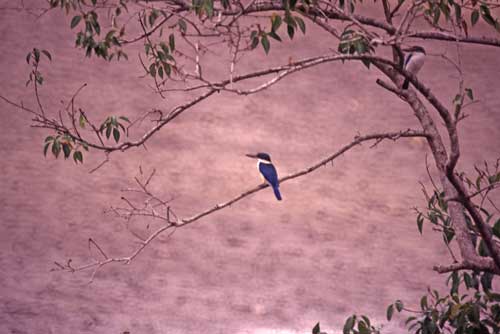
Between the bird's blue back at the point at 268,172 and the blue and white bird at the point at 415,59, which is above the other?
the blue and white bird at the point at 415,59

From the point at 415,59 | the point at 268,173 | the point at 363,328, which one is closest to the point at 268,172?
the point at 268,173

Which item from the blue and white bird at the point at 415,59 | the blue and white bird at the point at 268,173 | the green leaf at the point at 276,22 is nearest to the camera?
the green leaf at the point at 276,22

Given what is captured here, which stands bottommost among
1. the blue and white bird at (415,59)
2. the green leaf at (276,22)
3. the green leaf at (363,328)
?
the green leaf at (363,328)

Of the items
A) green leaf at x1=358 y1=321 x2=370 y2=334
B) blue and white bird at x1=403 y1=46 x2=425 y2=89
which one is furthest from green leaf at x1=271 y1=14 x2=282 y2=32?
blue and white bird at x1=403 y1=46 x2=425 y2=89

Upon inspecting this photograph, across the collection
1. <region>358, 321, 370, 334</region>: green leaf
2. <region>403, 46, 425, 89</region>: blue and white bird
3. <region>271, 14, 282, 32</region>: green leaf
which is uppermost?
<region>403, 46, 425, 89</region>: blue and white bird

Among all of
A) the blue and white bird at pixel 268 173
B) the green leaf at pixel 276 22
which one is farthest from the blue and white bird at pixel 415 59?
the green leaf at pixel 276 22

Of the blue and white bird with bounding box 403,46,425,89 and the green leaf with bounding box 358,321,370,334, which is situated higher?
the blue and white bird with bounding box 403,46,425,89

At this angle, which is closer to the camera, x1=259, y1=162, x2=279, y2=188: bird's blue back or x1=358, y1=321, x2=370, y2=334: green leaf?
x1=358, y1=321, x2=370, y2=334: green leaf

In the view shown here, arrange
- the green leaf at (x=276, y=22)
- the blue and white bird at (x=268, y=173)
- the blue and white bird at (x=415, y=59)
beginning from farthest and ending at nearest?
the blue and white bird at (x=268, y=173) < the blue and white bird at (x=415, y=59) < the green leaf at (x=276, y=22)

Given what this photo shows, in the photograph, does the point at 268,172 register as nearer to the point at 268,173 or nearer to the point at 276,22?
the point at 268,173

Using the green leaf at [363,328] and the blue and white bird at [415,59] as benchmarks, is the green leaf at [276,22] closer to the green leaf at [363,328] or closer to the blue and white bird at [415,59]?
the green leaf at [363,328]

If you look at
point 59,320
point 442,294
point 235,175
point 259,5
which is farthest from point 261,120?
point 259,5

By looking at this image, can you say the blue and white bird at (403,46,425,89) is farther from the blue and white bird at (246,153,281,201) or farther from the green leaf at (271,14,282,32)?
the green leaf at (271,14,282,32)

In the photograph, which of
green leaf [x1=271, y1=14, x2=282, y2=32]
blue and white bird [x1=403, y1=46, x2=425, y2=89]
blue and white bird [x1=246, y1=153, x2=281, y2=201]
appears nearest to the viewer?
green leaf [x1=271, y1=14, x2=282, y2=32]
